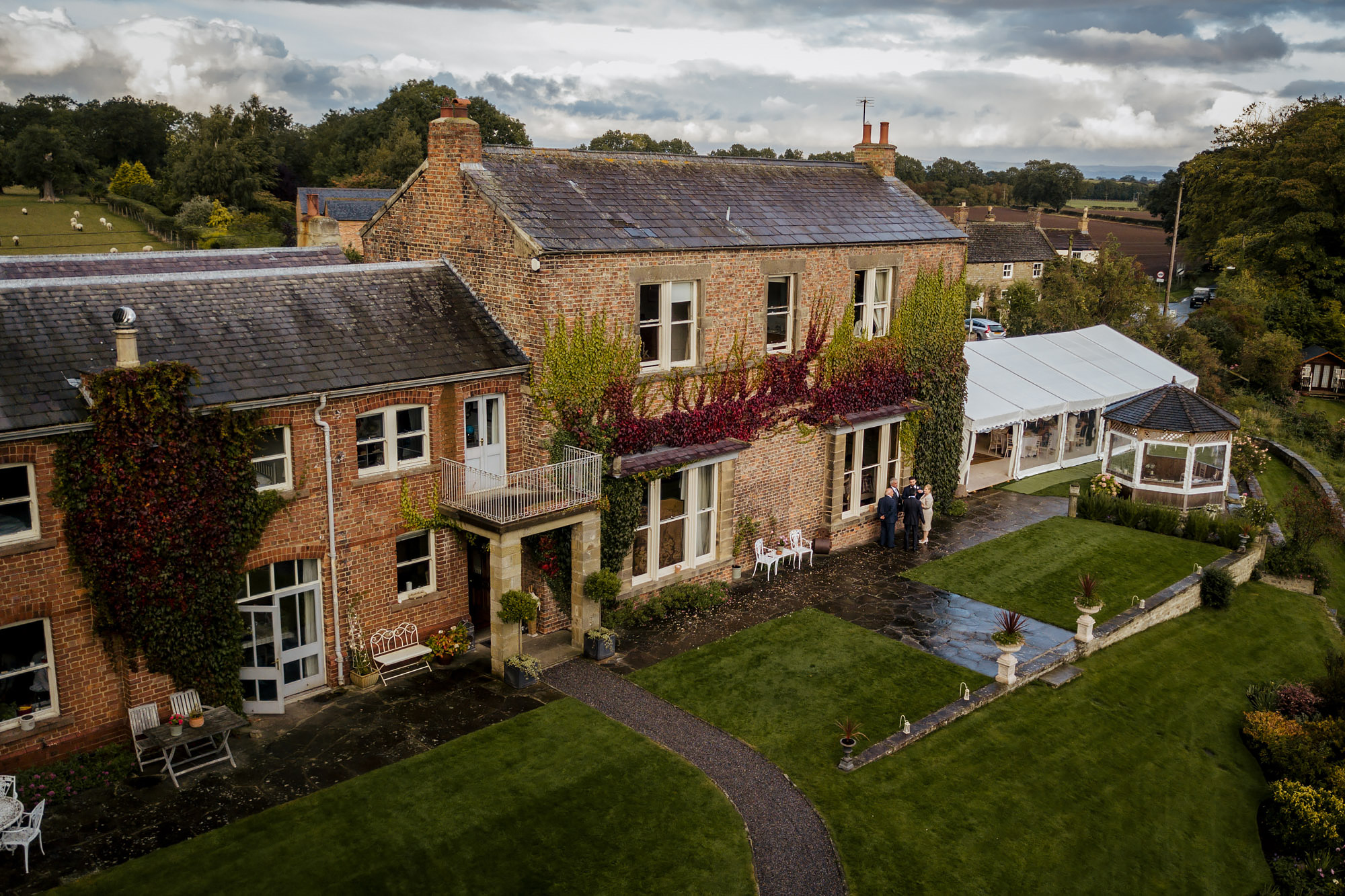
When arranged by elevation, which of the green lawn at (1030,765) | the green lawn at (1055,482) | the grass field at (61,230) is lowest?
the green lawn at (1030,765)

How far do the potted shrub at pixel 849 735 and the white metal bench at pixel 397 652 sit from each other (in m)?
6.79

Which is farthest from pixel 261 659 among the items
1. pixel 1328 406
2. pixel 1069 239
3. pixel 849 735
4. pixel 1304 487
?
pixel 1069 239

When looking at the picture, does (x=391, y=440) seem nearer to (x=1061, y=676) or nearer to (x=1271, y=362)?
(x=1061, y=676)

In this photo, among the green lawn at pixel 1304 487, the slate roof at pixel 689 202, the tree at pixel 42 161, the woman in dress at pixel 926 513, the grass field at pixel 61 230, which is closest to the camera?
the slate roof at pixel 689 202

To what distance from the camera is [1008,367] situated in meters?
29.4

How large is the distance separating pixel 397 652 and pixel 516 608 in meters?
2.20

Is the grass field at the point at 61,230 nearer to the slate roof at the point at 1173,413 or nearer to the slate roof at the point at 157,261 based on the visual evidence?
the slate roof at the point at 157,261

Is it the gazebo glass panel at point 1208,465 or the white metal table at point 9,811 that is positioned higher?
the gazebo glass panel at point 1208,465

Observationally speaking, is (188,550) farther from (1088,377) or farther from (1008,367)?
(1088,377)

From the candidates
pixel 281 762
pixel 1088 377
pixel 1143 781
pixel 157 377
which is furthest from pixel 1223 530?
pixel 157 377

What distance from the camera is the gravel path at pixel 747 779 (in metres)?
11.3

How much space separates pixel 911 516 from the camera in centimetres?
2188

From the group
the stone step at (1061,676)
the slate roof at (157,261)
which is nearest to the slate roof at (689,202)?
the slate roof at (157,261)

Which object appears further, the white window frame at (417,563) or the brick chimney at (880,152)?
the brick chimney at (880,152)
